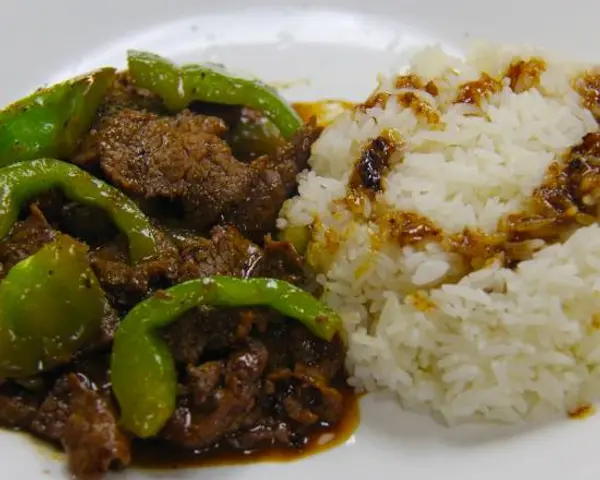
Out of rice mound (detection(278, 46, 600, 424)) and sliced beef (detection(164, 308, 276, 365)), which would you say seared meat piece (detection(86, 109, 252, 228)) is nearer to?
rice mound (detection(278, 46, 600, 424))

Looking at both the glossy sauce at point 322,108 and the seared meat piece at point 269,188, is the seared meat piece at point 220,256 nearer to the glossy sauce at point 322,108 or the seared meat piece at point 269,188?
the seared meat piece at point 269,188

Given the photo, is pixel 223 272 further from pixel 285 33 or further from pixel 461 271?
pixel 285 33

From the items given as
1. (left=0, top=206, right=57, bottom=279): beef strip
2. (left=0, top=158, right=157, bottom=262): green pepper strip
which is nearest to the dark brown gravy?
(left=0, top=158, right=157, bottom=262): green pepper strip

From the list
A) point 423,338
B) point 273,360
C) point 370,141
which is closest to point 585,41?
point 370,141

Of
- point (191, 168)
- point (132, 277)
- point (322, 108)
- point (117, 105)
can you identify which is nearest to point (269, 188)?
point (191, 168)

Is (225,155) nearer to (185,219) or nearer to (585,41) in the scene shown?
(185,219)

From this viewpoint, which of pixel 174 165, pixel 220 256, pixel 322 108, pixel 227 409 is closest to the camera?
pixel 227 409
